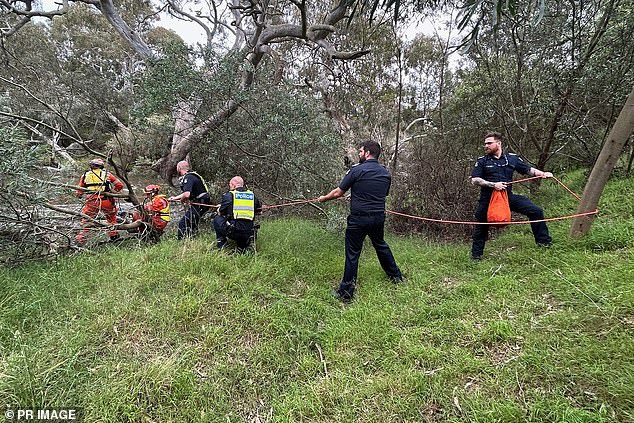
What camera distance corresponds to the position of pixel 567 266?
3.74 metres

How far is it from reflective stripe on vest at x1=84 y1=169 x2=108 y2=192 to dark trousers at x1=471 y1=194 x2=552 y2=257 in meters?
5.72

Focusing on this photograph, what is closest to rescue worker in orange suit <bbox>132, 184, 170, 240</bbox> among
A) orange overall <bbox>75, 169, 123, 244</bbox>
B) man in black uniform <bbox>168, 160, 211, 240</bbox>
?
man in black uniform <bbox>168, 160, 211, 240</bbox>

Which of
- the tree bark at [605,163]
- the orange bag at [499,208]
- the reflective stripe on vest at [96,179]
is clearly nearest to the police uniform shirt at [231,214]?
the reflective stripe on vest at [96,179]

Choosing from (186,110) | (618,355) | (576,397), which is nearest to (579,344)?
(618,355)

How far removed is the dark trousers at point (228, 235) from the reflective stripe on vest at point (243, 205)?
21cm

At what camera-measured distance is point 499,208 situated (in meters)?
4.21

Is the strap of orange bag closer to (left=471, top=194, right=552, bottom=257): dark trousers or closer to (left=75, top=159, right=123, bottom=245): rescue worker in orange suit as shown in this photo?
(left=471, top=194, right=552, bottom=257): dark trousers

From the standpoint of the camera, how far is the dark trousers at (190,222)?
570 cm

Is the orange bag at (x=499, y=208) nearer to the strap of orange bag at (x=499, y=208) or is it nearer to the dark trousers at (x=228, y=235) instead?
the strap of orange bag at (x=499, y=208)

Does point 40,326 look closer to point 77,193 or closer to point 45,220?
point 45,220

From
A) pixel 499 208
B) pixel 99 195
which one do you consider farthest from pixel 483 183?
pixel 99 195

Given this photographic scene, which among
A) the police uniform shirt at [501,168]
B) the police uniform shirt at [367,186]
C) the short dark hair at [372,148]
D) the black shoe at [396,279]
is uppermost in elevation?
the short dark hair at [372,148]

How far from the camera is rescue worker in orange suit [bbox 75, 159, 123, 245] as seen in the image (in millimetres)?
4979

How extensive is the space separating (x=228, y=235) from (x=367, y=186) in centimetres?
222
